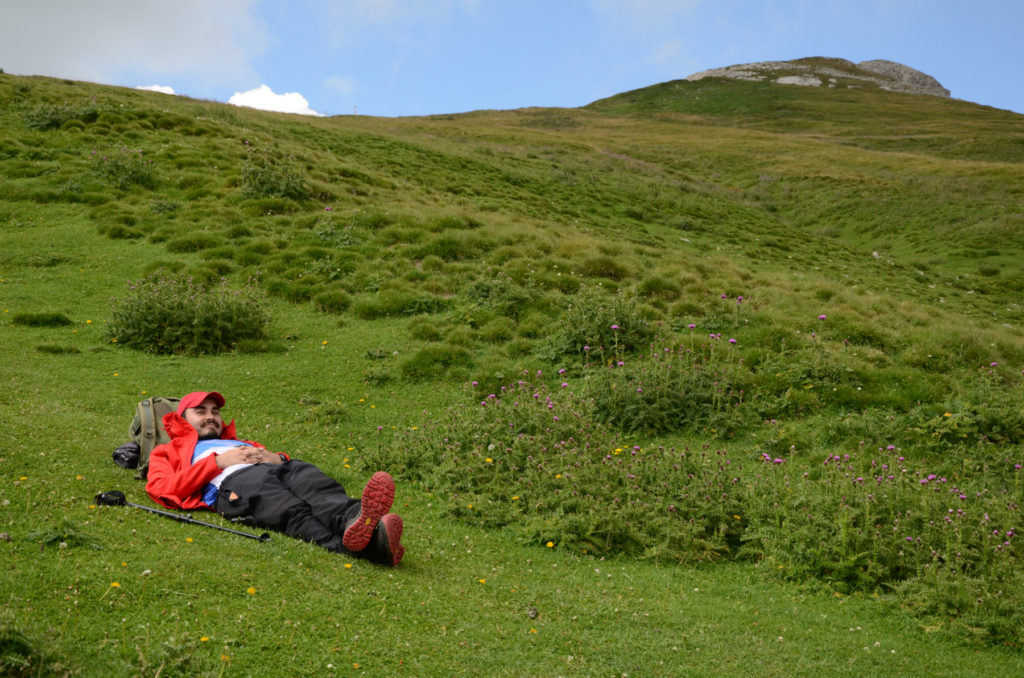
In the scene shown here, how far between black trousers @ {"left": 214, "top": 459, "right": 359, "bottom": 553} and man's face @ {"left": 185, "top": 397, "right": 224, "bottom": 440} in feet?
3.29

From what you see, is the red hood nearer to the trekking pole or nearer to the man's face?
the man's face

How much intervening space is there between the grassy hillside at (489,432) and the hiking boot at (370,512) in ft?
0.87

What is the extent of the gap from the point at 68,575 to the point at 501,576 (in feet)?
10.1

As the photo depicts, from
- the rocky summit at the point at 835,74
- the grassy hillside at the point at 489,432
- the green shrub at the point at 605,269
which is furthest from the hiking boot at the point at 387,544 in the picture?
the rocky summit at the point at 835,74

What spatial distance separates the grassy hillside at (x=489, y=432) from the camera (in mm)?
4219

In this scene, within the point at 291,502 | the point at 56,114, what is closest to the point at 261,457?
the point at 291,502

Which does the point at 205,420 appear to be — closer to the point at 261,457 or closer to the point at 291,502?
the point at 261,457

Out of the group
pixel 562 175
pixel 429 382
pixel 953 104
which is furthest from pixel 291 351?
pixel 953 104

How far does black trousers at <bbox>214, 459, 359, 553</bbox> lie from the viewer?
5477 millimetres

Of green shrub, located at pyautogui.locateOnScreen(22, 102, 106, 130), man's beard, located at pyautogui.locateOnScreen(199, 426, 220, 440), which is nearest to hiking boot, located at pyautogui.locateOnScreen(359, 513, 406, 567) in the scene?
man's beard, located at pyautogui.locateOnScreen(199, 426, 220, 440)

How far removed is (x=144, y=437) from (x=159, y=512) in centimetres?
163

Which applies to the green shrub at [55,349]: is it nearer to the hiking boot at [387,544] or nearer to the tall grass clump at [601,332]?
the tall grass clump at [601,332]

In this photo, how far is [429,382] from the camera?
10.5 meters

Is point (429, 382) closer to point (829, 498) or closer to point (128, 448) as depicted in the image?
point (128, 448)
